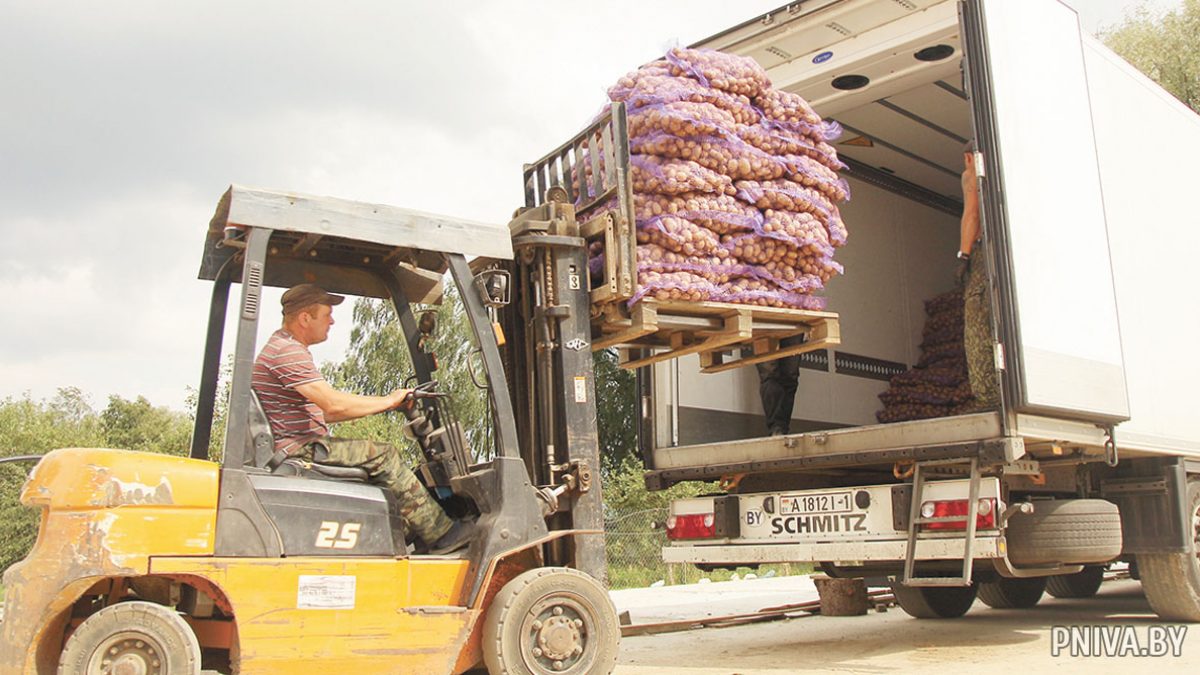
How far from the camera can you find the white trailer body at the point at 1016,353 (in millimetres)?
5445

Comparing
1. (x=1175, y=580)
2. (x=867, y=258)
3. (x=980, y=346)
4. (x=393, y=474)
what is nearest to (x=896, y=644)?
(x=1175, y=580)

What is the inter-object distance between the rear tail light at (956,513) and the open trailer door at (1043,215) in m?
0.51

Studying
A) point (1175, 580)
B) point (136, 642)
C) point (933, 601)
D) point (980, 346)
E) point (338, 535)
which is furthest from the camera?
point (933, 601)

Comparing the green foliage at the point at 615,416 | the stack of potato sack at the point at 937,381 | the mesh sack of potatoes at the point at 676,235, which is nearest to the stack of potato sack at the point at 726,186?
the mesh sack of potatoes at the point at 676,235

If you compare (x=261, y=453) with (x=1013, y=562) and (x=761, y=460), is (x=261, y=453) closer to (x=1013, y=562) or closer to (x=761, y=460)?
(x=761, y=460)

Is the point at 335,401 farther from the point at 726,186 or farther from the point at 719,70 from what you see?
the point at 719,70

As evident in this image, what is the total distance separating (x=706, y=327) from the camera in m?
5.25

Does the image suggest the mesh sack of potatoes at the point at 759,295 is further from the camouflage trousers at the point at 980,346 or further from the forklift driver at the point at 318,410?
the forklift driver at the point at 318,410

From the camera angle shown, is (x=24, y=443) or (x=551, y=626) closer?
(x=551, y=626)

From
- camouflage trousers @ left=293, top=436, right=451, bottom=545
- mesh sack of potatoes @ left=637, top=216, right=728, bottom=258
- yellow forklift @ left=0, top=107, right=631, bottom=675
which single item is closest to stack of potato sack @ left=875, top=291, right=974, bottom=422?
mesh sack of potatoes @ left=637, top=216, right=728, bottom=258

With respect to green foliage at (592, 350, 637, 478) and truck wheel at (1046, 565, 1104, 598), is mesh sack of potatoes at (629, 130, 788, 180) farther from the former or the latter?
green foliage at (592, 350, 637, 478)

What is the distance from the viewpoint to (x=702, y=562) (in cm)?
637

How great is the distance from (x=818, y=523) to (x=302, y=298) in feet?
10.2

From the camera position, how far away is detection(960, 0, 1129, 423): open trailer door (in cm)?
539
